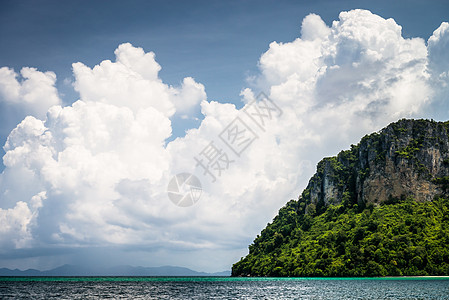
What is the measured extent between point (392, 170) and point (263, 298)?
486ft

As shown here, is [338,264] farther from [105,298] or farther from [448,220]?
[105,298]

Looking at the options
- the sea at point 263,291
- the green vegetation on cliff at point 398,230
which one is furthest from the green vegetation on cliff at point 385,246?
the sea at point 263,291

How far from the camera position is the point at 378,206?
195 metres

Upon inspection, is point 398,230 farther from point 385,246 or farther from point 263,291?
point 263,291

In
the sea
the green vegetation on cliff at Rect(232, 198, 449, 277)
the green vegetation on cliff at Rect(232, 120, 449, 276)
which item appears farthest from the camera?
the green vegetation on cliff at Rect(232, 120, 449, 276)

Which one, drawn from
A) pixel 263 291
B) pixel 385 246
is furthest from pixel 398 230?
pixel 263 291

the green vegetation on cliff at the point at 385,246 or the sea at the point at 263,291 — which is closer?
the sea at the point at 263,291

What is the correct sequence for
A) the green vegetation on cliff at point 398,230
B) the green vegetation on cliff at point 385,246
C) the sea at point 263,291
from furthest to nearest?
the green vegetation on cliff at point 398,230
the green vegetation on cliff at point 385,246
the sea at point 263,291

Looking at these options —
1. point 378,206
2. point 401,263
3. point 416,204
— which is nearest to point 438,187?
point 416,204

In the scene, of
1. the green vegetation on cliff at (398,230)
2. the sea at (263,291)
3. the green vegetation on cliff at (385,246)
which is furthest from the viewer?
the green vegetation on cliff at (398,230)

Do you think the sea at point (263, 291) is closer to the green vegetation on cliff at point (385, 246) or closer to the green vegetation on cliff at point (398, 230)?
the green vegetation on cliff at point (385, 246)

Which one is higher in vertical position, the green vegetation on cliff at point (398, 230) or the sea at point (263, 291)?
the green vegetation on cliff at point (398, 230)

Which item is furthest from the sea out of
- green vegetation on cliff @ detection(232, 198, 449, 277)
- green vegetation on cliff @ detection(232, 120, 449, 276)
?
green vegetation on cliff @ detection(232, 120, 449, 276)

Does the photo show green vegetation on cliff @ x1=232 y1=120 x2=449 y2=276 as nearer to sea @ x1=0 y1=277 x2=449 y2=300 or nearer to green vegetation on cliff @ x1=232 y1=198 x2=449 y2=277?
green vegetation on cliff @ x1=232 y1=198 x2=449 y2=277
